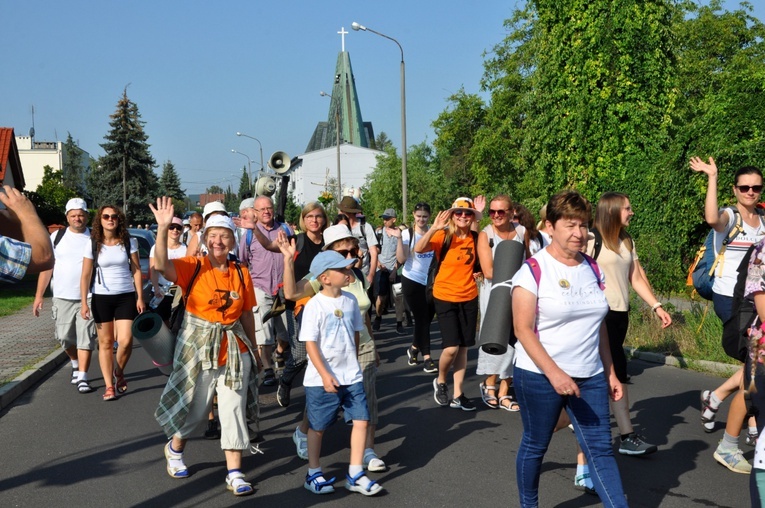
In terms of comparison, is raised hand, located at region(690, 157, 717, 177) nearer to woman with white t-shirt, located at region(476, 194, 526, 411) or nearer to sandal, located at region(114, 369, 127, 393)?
woman with white t-shirt, located at region(476, 194, 526, 411)

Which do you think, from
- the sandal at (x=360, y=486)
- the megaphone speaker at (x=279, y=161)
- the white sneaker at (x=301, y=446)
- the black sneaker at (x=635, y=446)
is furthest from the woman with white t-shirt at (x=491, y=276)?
the megaphone speaker at (x=279, y=161)

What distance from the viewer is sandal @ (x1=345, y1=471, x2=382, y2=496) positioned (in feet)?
17.0

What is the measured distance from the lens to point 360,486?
17.1ft

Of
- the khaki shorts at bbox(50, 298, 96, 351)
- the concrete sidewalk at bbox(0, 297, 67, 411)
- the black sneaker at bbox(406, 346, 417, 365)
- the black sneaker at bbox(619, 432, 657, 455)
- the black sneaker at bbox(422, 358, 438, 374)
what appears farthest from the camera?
the black sneaker at bbox(406, 346, 417, 365)

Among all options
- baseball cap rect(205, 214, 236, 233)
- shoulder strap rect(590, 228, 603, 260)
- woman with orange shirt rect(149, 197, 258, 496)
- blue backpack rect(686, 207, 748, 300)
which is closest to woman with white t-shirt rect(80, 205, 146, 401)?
woman with orange shirt rect(149, 197, 258, 496)

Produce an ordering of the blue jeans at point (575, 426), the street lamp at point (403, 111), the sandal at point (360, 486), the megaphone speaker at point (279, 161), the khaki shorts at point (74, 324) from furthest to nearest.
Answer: the street lamp at point (403, 111), the megaphone speaker at point (279, 161), the khaki shorts at point (74, 324), the sandal at point (360, 486), the blue jeans at point (575, 426)

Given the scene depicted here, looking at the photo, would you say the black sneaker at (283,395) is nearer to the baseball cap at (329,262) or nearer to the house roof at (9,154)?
the baseball cap at (329,262)

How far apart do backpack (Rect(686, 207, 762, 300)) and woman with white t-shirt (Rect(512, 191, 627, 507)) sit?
2344mm

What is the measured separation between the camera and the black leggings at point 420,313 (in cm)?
952

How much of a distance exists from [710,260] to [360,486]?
3166 millimetres

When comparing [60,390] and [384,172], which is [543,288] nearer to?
[60,390]

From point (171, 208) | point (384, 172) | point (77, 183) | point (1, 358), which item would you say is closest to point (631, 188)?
point (1, 358)

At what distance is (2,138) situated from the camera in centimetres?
3909

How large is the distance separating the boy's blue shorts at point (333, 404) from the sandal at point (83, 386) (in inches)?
176
